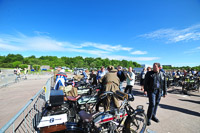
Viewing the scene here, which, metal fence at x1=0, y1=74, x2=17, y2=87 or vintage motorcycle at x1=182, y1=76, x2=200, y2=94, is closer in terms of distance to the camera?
vintage motorcycle at x1=182, y1=76, x2=200, y2=94

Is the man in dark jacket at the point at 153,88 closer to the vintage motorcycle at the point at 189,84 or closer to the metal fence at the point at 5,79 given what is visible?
the vintage motorcycle at the point at 189,84

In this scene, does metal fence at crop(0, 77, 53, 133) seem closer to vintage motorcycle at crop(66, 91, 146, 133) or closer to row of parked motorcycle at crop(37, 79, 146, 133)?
row of parked motorcycle at crop(37, 79, 146, 133)

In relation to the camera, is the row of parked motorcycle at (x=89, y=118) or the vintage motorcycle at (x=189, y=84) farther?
the vintage motorcycle at (x=189, y=84)

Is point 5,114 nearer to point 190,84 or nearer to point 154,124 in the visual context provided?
point 154,124

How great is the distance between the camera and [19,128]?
10.1ft

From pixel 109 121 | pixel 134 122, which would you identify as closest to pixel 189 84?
pixel 134 122

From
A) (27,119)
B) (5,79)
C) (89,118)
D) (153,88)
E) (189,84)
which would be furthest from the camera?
(5,79)

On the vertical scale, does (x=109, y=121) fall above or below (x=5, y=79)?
above

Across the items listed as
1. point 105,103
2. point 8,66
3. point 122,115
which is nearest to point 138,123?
point 122,115

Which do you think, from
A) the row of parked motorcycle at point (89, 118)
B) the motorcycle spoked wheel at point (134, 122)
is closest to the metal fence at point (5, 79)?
the row of parked motorcycle at point (89, 118)

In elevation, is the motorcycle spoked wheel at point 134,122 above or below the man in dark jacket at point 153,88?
below

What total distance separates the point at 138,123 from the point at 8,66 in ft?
246

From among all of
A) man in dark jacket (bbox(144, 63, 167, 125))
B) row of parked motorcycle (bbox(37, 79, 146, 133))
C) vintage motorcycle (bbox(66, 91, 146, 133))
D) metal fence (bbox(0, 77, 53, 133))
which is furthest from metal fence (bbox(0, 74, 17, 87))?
man in dark jacket (bbox(144, 63, 167, 125))

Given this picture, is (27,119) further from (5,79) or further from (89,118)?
(5,79)
